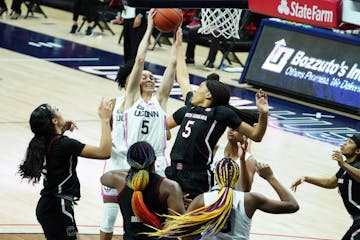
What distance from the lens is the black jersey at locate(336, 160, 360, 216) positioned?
7.18m

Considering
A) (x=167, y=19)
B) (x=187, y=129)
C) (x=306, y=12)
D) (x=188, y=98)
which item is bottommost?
(x=187, y=129)

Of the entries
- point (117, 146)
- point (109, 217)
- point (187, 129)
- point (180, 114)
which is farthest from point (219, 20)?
point (187, 129)

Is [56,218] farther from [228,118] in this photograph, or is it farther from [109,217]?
[228,118]

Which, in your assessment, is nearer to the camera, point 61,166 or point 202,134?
point 61,166

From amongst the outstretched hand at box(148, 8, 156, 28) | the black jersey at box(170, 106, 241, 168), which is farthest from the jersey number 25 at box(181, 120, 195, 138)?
the outstretched hand at box(148, 8, 156, 28)

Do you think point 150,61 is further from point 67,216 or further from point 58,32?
point 67,216

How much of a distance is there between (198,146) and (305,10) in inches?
79.1

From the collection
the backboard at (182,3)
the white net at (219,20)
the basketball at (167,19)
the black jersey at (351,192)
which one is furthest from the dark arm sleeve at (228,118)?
the white net at (219,20)

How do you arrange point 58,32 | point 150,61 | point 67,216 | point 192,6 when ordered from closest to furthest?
point 67,216
point 192,6
point 150,61
point 58,32

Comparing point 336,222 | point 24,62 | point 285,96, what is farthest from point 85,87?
point 336,222

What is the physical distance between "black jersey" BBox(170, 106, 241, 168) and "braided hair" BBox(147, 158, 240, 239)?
1250 millimetres

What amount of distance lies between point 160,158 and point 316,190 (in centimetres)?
371

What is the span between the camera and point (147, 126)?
7.53 m

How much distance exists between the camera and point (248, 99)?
15.6 m
